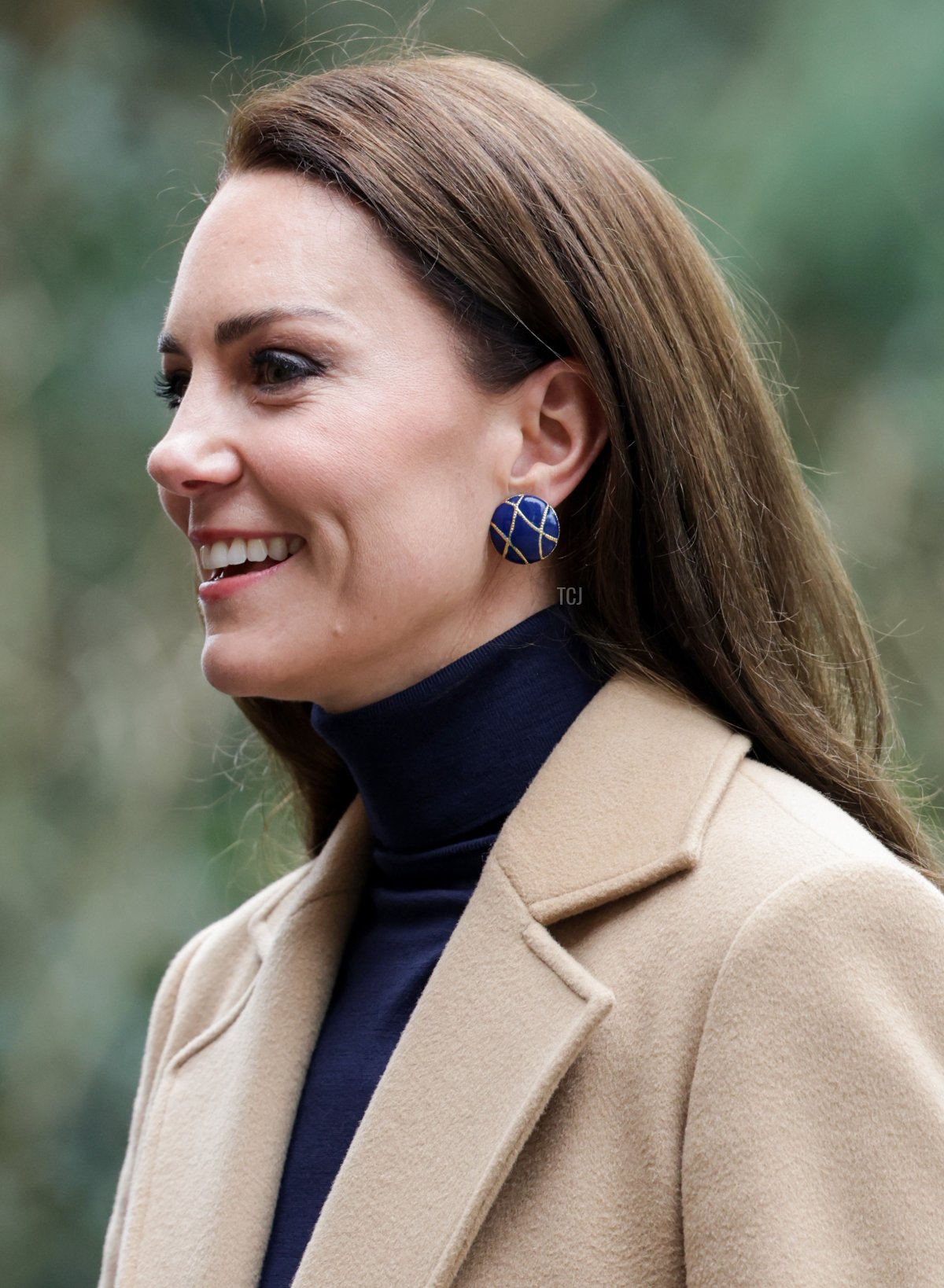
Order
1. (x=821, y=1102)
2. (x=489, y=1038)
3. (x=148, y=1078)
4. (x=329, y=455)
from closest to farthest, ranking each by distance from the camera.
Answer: (x=821, y=1102)
(x=489, y=1038)
(x=329, y=455)
(x=148, y=1078)

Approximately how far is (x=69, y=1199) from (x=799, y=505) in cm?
249

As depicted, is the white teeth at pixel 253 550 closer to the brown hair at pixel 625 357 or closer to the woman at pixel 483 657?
the woman at pixel 483 657

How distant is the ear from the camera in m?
1.54

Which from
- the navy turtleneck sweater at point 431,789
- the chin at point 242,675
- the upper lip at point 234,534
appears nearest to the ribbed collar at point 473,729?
the navy turtleneck sweater at point 431,789

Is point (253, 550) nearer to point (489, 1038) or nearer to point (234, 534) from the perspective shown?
point (234, 534)

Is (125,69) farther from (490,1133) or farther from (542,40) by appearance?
(490,1133)

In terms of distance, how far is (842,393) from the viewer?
3.14 m

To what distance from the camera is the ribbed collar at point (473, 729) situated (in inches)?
60.0

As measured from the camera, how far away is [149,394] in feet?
11.0

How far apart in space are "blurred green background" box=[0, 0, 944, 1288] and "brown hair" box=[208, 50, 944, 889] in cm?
156

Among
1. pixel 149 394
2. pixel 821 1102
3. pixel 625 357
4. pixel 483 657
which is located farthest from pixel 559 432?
pixel 149 394

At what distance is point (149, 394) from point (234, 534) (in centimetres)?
198

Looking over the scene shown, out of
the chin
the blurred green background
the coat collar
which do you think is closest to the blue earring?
the coat collar

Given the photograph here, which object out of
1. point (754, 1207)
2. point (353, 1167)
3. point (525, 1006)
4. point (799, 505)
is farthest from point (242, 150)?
point (754, 1207)
